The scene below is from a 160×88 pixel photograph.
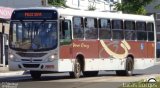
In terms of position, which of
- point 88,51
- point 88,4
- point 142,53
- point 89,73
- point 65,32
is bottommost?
point 89,73

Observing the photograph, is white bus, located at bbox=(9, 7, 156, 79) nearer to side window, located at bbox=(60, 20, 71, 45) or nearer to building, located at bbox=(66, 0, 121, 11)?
side window, located at bbox=(60, 20, 71, 45)

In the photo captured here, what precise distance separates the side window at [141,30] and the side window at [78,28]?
17.6ft

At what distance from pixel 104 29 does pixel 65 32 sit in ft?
11.6

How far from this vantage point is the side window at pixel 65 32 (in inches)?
1021

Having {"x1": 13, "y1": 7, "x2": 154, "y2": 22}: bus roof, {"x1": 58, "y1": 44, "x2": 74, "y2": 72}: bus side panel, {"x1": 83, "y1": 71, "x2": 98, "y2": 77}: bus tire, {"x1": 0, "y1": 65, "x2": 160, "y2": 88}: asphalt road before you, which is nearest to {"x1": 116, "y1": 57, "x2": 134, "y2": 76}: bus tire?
{"x1": 83, "y1": 71, "x2": 98, "y2": 77}: bus tire

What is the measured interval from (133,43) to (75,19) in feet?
18.4

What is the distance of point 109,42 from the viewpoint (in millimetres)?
29703

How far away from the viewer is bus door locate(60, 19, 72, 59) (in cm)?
2587

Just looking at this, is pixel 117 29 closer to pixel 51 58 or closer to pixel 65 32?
pixel 65 32

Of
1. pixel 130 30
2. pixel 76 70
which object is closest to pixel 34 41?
pixel 76 70

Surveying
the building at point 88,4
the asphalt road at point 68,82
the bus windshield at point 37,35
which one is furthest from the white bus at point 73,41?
the building at point 88,4

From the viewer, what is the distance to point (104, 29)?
29203mm

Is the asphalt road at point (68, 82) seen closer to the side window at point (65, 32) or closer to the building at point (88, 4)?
the side window at point (65, 32)

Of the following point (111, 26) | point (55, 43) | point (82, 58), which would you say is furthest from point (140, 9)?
point (55, 43)
